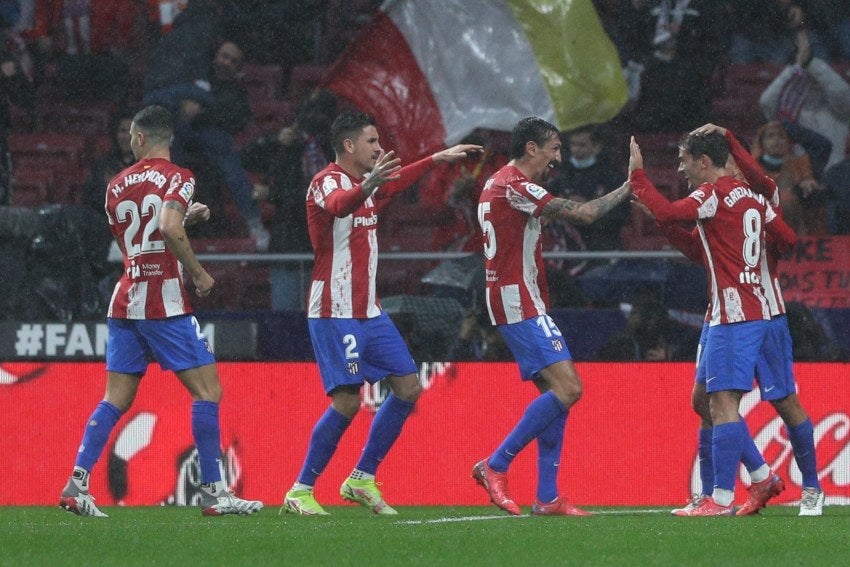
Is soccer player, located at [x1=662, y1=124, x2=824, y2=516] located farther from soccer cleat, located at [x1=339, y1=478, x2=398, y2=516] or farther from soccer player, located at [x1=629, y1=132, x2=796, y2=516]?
soccer cleat, located at [x1=339, y1=478, x2=398, y2=516]

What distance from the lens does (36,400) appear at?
34.0 feet

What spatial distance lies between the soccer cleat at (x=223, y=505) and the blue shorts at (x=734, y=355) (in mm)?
2413

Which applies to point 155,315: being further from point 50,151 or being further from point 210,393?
point 50,151

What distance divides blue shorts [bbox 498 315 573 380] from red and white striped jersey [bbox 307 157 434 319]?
2.53 ft

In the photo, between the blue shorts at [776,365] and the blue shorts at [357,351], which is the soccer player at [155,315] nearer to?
the blue shorts at [357,351]

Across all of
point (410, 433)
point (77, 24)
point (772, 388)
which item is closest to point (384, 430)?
point (410, 433)

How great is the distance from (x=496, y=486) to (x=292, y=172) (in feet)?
14.5

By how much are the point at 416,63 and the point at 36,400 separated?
4376mm

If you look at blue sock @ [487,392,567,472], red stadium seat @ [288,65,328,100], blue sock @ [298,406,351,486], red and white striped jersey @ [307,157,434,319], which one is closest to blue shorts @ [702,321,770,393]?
blue sock @ [487,392,567,472]

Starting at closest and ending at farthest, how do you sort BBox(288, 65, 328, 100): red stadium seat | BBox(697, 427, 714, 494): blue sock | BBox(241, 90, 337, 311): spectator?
BBox(697, 427, 714, 494): blue sock → BBox(241, 90, 337, 311): spectator → BBox(288, 65, 328, 100): red stadium seat

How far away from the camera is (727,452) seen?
8023 millimetres

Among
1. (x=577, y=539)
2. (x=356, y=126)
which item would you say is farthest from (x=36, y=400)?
(x=577, y=539)

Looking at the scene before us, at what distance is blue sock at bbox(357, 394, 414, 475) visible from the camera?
28.1 feet

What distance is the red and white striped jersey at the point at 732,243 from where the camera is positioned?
809 cm
